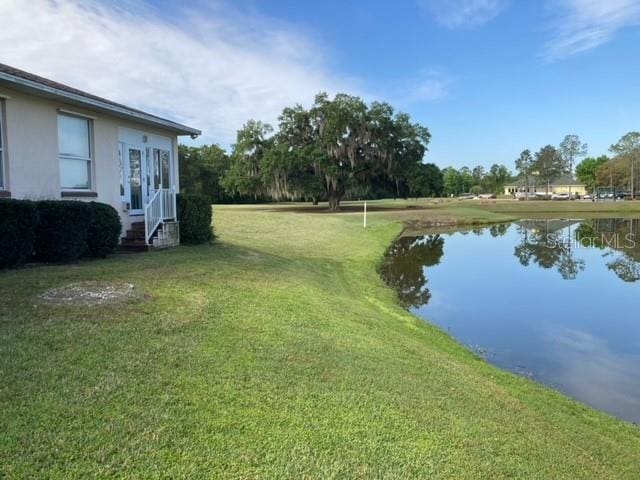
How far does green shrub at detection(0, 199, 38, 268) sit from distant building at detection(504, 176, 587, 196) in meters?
102

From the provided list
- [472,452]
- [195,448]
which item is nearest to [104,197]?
[195,448]

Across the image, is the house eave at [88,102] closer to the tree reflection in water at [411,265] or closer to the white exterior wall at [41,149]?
the white exterior wall at [41,149]

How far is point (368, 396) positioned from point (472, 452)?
952mm

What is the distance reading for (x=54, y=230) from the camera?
8.26m

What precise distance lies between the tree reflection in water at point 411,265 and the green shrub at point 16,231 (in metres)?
7.36

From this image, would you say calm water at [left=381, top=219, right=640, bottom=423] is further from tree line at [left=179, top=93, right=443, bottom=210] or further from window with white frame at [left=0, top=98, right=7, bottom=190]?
tree line at [left=179, top=93, right=443, bottom=210]

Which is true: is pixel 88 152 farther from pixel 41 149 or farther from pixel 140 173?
pixel 140 173

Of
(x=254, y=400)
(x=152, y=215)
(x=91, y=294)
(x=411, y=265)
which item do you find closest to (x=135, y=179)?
(x=152, y=215)

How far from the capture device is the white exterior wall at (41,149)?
858cm

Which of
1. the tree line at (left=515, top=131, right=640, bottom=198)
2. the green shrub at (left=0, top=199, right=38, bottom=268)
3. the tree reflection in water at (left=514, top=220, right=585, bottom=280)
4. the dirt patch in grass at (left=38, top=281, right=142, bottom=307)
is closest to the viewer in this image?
the dirt patch in grass at (left=38, top=281, right=142, bottom=307)

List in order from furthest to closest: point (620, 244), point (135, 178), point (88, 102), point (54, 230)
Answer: point (620, 244)
point (135, 178)
point (88, 102)
point (54, 230)

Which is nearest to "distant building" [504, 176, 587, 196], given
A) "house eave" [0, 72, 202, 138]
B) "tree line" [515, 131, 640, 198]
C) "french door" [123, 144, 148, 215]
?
"tree line" [515, 131, 640, 198]

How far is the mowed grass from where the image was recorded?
2936 millimetres

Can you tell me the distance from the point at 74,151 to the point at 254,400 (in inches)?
342
